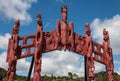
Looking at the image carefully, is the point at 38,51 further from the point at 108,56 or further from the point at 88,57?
the point at 108,56

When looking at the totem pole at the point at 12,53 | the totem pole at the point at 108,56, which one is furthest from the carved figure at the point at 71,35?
the totem pole at the point at 12,53

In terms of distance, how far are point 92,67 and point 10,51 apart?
474 centimetres

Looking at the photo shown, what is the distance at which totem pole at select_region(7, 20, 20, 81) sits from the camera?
13422 mm

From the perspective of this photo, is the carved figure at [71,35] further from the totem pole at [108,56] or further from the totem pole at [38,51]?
the totem pole at [108,56]

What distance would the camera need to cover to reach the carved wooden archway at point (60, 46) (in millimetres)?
13734

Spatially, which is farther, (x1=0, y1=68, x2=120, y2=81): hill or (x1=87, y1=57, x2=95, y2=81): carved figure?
(x1=0, y1=68, x2=120, y2=81): hill

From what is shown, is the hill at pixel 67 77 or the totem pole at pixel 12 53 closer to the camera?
the totem pole at pixel 12 53

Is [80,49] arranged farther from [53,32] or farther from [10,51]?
[10,51]

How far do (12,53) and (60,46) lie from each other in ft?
8.82

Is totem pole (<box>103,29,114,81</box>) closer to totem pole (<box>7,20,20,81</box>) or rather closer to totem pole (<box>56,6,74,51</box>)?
totem pole (<box>56,6,74,51</box>)

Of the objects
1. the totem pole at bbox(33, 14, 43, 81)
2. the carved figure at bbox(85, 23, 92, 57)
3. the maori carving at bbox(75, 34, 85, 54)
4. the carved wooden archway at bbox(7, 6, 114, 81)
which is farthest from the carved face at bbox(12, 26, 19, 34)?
the carved figure at bbox(85, 23, 92, 57)

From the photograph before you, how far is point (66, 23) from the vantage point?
49.4 ft

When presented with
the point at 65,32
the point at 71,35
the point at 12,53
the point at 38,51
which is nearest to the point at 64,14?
the point at 65,32

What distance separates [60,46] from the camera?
14664 mm
